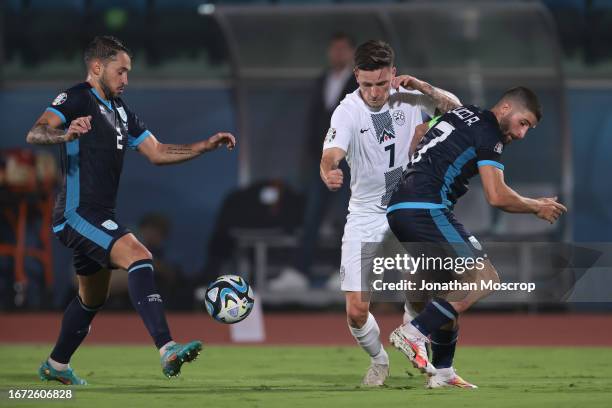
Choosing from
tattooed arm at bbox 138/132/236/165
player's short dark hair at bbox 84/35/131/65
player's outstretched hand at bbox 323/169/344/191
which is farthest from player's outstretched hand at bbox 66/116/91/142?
player's outstretched hand at bbox 323/169/344/191

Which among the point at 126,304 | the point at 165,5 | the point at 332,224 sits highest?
the point at 165,5

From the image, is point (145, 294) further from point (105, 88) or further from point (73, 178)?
point (105, 88)

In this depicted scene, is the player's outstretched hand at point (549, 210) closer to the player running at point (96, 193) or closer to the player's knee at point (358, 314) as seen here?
the player's knee at point (358, 314)

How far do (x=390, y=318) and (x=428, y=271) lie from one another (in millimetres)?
6578

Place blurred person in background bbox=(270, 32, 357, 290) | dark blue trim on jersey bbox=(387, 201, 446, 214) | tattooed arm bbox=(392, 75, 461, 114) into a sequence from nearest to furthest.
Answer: dark blue trim on jersey bbox=(387, 201, 446, 214) < tattooed arm bbox=(392, 75, 461, 114) < blurred person in background bbox=(270, 32, 357, 290)

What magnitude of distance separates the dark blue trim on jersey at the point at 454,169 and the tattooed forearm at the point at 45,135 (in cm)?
214

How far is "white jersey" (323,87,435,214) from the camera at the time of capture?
8195mm

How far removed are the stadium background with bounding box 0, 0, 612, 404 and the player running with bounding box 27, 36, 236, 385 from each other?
6137 mm

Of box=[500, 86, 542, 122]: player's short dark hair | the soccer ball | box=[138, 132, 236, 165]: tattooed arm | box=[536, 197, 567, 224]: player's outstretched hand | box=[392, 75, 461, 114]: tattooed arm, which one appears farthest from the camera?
box=[138, 132, 236, 165]: tattooed arm

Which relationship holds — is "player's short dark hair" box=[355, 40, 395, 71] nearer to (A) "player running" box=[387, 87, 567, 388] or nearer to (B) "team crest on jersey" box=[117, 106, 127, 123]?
(A) "player running" box=[387, 87, 567, 388]

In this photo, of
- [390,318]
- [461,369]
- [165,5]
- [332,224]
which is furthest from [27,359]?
[165,5]

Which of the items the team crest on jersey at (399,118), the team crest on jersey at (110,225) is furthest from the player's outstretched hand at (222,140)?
the team crest on jersey at (399,118)

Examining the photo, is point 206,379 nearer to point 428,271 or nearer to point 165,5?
point 428,271

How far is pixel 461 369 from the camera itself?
31.0 feet
